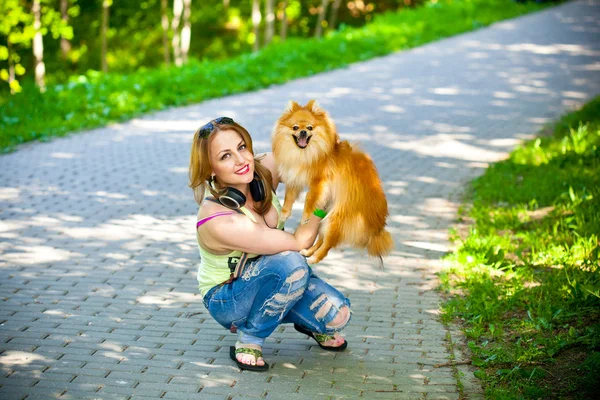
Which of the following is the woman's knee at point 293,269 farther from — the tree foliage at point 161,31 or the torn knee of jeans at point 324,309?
the tree foliage at point 161,31

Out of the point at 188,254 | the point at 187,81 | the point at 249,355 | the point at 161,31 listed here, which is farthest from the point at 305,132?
the point at 161,31

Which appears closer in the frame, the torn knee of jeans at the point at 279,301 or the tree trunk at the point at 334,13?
the torn knee of jeans at the point at 279,301

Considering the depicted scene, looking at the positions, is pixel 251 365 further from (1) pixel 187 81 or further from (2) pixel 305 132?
(1) pixel 187 81

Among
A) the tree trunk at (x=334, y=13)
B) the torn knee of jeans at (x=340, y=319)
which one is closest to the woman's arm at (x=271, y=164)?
the torn knee of jeans at (x=340, y=319)

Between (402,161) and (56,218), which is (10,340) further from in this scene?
(402,161)

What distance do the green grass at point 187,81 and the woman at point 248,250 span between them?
760cm

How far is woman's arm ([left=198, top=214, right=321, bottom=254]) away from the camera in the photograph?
4133 millimetres

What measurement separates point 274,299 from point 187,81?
11410mm

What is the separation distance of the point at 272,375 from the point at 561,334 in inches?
80.4

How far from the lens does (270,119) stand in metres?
12.5

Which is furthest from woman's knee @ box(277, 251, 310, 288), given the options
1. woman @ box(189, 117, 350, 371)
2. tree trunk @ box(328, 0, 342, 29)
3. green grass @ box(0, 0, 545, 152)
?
tree trunk @ box(328, 0, 342, 29)

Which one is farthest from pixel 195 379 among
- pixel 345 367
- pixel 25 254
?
pixel 25 254

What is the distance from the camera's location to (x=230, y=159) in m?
4.19

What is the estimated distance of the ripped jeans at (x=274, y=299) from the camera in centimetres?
424
